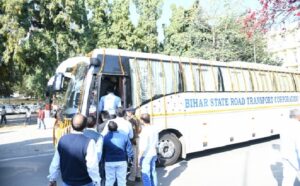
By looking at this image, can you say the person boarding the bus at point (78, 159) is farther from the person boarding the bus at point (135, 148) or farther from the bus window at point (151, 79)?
the bus window at point (151, 79)

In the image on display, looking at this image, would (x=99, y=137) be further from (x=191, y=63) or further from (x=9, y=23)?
(x=9, y=23)

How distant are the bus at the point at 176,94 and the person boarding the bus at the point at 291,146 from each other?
4.38 metres

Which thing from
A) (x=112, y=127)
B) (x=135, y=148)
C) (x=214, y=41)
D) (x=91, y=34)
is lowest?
(x=135, y=148)

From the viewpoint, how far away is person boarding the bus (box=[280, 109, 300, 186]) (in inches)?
242

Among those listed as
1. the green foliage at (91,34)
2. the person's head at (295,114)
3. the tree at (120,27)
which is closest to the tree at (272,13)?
the person's head at (295,114)

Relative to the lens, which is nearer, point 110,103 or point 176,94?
point 110,103

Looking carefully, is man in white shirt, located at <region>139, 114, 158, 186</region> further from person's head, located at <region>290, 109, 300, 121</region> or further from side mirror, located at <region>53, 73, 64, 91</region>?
side mirror, located at <region>53, 73, 64, 91</region>

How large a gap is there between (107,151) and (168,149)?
439 cm

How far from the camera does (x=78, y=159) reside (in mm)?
4648

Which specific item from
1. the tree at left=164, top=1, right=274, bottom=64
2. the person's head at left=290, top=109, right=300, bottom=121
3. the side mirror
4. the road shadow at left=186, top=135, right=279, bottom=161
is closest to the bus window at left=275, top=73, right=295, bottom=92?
the road shadow at left=186, top=135, right=279, bottom=161

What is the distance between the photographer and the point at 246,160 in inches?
438

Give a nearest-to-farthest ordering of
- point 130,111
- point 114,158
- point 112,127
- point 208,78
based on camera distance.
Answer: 1. point 114,158
2. point 112,127
3. point 130,111
4. point 208,78

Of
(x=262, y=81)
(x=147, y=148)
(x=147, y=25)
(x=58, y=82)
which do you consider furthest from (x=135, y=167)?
(x=147, y=25)

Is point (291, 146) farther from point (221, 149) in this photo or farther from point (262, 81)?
point (262, 81)
